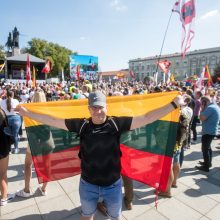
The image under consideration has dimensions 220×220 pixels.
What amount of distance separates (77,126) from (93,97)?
39 centimetres

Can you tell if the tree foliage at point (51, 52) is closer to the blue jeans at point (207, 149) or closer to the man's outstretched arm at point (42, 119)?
the blue jeans at point (207, 149)

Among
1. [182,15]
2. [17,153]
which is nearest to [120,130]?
[17,153]

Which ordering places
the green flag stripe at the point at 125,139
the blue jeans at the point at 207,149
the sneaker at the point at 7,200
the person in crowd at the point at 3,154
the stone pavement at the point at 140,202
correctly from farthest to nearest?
the blue jeans at the point at 207,149, the sneaker at the point at 7,200, the stone pavement at the point at 140,202, the person in crowd at the point at 3,154, the green flag stripe at the point at 125,139

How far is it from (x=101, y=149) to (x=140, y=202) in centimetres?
219

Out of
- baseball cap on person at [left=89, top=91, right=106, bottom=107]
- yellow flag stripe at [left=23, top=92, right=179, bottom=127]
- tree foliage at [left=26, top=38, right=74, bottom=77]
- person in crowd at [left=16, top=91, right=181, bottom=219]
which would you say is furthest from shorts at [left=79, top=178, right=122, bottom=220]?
tree foliage at [left=26, top=38, right=74, bottom=77]

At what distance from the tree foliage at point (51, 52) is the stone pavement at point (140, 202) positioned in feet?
150

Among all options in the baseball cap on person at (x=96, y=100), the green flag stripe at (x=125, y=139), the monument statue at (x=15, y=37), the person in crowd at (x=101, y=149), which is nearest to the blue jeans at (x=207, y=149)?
the green flag stripe at (x=125, y=139)

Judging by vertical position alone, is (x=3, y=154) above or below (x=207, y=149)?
above

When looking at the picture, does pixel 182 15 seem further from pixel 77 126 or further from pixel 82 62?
pixel 82 62

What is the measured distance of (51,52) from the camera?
49469mm

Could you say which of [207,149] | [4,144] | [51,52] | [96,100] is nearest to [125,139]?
[96,100]

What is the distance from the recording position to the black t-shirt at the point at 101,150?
6.54 feet

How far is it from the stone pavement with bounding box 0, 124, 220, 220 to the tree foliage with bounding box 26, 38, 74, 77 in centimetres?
4587

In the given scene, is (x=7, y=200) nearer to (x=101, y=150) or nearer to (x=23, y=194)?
(x=23, y=194)
